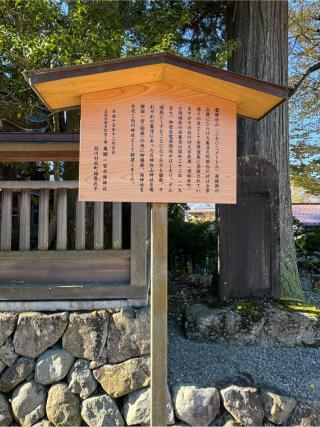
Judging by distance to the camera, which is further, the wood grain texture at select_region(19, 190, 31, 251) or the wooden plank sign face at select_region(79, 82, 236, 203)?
the wood grain texture at select_region(19, 190, 31, 251)

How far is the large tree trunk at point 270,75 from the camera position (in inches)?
210

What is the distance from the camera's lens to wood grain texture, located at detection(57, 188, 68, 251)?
3564mm

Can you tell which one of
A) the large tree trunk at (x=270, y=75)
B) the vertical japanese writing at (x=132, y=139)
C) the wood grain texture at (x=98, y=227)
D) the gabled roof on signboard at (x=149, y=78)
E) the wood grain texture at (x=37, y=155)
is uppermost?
the large tree trunk at (x=270, y=75)

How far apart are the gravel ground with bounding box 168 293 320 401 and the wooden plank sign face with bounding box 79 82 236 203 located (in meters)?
1.81

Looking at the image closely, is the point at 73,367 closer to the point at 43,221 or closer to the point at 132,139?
the point at 43,221

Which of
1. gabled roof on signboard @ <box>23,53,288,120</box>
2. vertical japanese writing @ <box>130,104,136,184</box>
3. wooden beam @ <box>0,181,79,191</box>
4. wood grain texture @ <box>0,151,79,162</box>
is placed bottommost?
wooden beam @ <box>0,181,79,191</box>

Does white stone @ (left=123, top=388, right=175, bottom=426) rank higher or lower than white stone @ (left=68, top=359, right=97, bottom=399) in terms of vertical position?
lower

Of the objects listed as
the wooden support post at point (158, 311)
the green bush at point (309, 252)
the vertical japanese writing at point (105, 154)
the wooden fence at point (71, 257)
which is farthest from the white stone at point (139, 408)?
the green bush at point (309, 252)

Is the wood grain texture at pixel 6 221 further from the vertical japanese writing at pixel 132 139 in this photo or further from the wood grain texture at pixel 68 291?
the vertical japanese writing at pixel 132 139

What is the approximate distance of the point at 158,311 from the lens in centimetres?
262

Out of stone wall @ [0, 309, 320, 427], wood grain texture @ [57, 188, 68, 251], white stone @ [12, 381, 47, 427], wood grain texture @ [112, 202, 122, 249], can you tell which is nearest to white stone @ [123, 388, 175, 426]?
stone wall @ [0, 309, 320, 427]

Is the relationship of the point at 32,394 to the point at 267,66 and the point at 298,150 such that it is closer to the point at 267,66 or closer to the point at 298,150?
the point at 267,66

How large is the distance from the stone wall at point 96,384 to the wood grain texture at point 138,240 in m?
0.40

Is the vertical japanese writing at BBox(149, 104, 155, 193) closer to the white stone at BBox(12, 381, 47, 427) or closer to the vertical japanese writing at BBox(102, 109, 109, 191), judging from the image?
the vertical japanese writing at BBox(102, 109, 109, 191)
